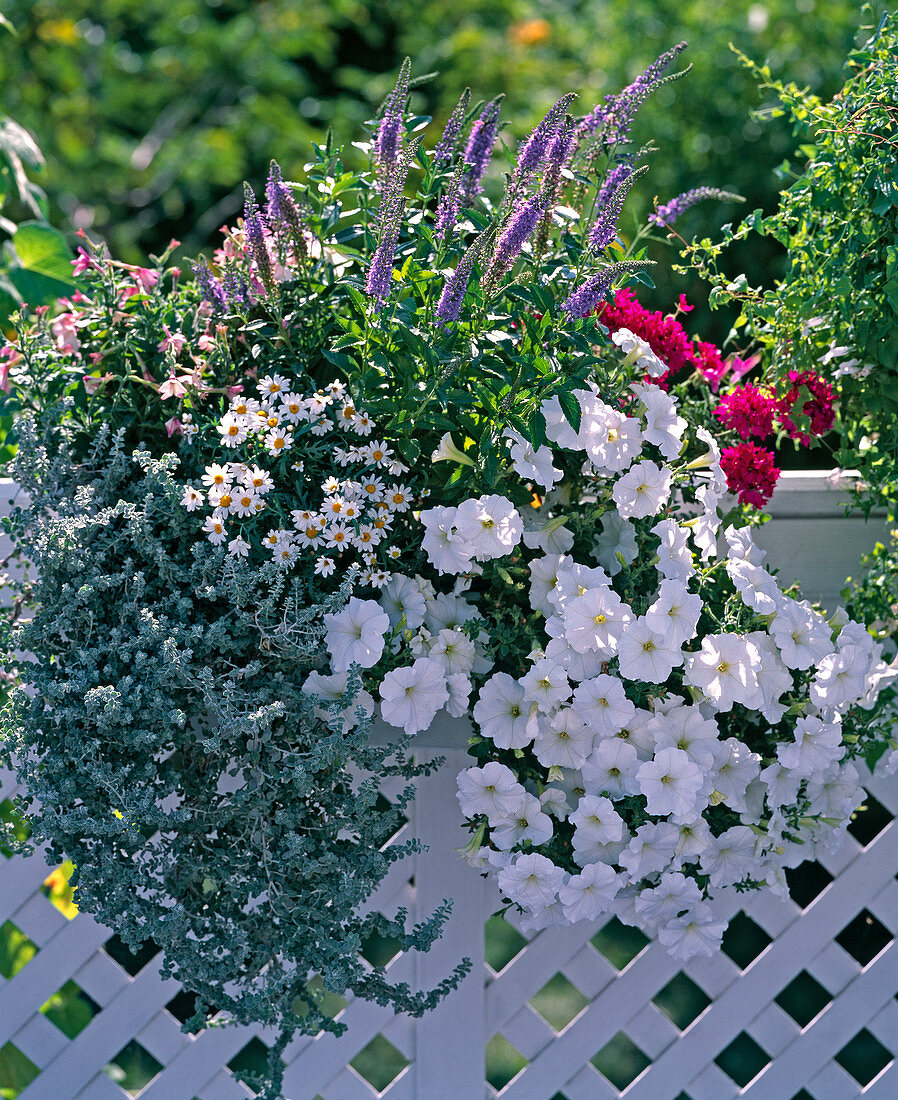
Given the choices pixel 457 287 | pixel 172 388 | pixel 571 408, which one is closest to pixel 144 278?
pixel 172 388

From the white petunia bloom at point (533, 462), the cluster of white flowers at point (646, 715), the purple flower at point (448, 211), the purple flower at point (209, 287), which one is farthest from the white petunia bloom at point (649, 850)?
the purple flower at point (209, 287)

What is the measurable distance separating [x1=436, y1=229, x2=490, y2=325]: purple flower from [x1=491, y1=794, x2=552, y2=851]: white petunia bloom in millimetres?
632

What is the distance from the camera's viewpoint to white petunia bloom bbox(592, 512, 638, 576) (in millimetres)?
1462

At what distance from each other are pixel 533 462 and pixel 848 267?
1.89ft

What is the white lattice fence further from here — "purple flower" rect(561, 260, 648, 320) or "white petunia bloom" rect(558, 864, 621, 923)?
"purple flower" rect(561, 260, 648, 320)

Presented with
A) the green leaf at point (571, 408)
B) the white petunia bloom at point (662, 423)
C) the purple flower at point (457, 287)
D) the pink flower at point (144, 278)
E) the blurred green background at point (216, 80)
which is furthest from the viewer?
the blurred green background at point (216, 80)

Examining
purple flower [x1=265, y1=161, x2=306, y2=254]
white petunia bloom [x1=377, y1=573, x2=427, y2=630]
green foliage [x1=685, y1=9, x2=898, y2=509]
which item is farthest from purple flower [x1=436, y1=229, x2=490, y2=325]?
green foliage [x1=685, y1=9, x2=898, y2=509]

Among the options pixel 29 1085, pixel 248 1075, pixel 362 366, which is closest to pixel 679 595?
pixel 362 366

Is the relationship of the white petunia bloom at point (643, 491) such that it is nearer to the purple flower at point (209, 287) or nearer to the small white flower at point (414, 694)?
the small white flower at point (414, 694)

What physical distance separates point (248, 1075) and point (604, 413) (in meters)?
1.01

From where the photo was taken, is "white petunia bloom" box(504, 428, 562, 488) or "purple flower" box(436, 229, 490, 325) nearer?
"purple flower" box(436, 229, 490, 325)

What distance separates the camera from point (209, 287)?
1.46m

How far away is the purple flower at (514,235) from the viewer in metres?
1.28

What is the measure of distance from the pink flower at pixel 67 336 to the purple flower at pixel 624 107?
82cm
